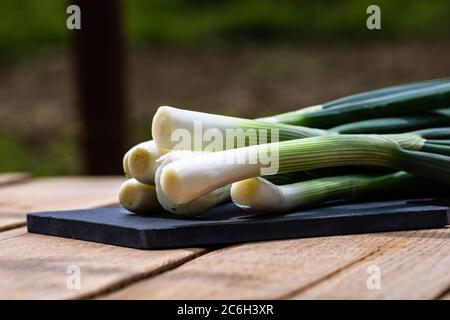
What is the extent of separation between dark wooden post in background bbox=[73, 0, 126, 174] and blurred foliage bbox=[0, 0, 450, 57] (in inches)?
150

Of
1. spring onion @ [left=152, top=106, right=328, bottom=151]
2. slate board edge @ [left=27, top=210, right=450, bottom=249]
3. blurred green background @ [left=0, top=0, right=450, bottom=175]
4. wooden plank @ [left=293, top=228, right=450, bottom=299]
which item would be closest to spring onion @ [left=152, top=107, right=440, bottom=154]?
spring onion @ [left=152, top=106, right=328, bottom=151]

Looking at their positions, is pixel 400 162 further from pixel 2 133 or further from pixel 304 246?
pixel 2 133

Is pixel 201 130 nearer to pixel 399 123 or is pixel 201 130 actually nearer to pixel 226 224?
pixel 226 224

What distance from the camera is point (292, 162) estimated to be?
4.43 ft

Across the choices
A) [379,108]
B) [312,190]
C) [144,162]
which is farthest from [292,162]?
[379,108]

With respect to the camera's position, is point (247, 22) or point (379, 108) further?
point (247, 22)

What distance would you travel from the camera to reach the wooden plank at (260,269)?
92 cm

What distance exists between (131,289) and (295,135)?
0.57m

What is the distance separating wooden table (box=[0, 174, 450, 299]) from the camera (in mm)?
924

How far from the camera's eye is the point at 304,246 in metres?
1.21

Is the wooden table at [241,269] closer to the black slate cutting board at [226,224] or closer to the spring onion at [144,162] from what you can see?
the black slate cutting board at [226,224]

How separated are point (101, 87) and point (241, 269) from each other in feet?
7.78

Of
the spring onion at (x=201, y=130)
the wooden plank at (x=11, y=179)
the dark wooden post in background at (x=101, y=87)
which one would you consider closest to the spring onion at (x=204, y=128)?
the spring onion at (x=201, y=130)

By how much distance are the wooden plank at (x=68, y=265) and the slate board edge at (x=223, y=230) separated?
2 cm
